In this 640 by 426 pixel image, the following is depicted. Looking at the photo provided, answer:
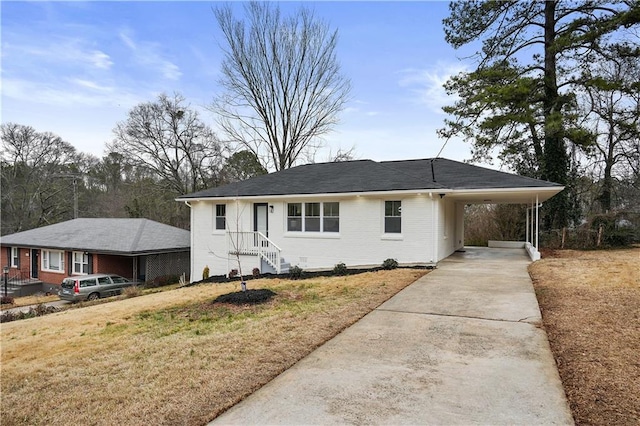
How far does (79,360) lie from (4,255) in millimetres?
26282

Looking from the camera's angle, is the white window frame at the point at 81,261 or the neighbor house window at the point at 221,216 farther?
the white window frame at the point at 81,261

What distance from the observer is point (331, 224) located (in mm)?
14430

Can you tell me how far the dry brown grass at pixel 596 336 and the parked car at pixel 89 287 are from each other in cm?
1777

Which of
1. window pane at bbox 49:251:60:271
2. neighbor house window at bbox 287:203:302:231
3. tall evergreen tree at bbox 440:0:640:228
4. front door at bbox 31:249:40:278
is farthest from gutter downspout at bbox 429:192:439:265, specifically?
front door at bbox 31:249:40:278

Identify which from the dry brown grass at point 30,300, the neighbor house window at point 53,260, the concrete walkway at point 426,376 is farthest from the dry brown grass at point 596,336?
the neighbor house window at point 53,260

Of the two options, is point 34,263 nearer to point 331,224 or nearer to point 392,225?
point 331,224

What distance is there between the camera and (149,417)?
3375mm

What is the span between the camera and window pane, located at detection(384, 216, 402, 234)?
13.1 m

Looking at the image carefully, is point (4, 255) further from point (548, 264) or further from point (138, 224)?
point (548, 264)

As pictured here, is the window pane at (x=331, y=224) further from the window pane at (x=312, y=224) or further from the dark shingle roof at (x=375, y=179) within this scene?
the dark shingle roof at (x=375, y=179)

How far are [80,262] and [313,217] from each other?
1492cm

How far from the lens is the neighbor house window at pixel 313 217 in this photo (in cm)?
1438

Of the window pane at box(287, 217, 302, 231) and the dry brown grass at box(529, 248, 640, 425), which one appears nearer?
the dry brown grass at box(529, 248, 640, 425)

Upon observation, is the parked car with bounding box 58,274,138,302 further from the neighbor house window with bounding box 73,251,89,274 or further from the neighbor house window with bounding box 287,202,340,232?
the neighbor house window with bounding box 287,202,340,232
